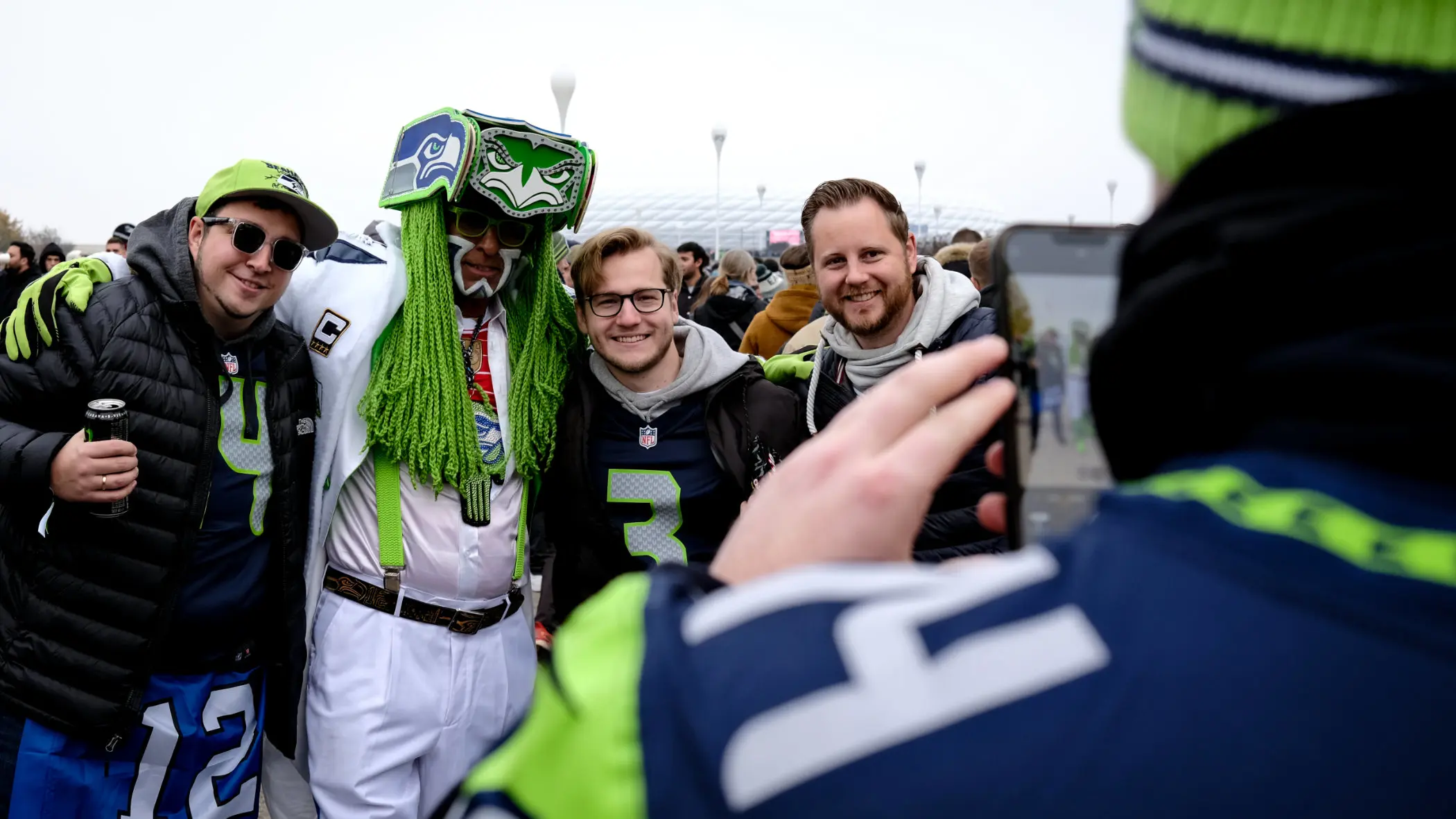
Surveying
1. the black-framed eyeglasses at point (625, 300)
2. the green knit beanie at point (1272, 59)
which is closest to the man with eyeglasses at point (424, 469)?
the black-framed eyeglasses at point (625, 300)

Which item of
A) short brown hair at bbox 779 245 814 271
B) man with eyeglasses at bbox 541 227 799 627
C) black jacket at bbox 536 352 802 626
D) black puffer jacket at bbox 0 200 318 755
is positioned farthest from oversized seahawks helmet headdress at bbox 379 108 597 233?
short brown hair at bbox 779 245 814 271

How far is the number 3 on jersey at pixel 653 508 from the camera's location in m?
2.78

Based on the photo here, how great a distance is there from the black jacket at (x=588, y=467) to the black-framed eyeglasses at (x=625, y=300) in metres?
0.25

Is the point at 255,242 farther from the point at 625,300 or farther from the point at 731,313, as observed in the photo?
the point at 731,313

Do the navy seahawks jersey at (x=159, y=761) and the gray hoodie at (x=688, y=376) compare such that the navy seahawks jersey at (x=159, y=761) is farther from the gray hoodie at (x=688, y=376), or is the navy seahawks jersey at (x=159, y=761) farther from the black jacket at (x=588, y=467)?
the gray hoodie at (x=688, y=376)

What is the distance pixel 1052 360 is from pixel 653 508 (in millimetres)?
2079

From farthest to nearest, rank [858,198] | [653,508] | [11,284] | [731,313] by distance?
[11,284]
[731,313]
[858,198]
[653,508]

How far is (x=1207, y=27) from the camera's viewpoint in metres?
0.53

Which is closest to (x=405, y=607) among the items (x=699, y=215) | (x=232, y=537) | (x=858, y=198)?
(x=232, y=537)

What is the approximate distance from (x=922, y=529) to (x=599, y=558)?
40.4 inches

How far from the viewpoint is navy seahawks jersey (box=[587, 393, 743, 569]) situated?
2.79 meters

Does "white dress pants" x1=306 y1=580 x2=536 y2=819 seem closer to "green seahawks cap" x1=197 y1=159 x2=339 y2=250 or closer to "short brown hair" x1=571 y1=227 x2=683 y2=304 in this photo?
"short brown hair" x1=571 y1=227 x2=683 y2=304

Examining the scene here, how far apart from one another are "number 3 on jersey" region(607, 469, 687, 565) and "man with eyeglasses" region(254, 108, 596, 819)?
302 millimetres

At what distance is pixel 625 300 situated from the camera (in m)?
2.94
